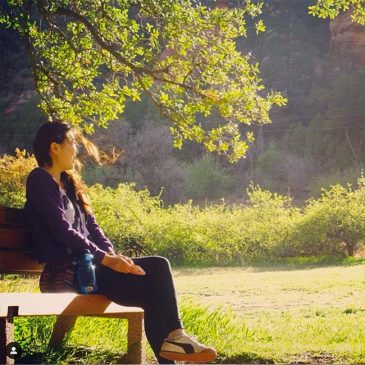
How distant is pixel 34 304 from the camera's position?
11.1ft

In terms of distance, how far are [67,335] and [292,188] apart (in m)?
34.3

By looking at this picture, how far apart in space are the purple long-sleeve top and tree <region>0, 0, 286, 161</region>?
10.0 feet

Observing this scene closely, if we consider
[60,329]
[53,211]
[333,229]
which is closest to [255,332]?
[60,329]

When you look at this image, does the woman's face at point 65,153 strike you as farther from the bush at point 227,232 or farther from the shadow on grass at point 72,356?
the bush at point 227,232

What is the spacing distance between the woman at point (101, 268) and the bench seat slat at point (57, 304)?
0.23 ft

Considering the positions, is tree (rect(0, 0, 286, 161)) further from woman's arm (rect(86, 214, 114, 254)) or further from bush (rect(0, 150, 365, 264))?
bush (rect(0, 150, 365, 264))

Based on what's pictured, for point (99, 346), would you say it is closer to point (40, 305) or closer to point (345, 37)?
point (40, 305)

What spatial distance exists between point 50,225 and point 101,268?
34cm

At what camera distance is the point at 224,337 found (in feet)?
18.6

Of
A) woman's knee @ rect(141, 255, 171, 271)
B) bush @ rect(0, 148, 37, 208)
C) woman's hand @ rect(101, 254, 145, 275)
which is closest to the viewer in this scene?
woman's hand @ rect(101, 254, 145, 275)

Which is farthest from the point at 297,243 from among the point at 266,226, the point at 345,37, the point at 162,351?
the point at 345,37

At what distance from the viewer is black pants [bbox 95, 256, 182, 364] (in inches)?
147

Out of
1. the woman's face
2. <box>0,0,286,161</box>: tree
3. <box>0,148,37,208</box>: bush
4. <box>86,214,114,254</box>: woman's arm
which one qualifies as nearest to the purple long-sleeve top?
the woman's face

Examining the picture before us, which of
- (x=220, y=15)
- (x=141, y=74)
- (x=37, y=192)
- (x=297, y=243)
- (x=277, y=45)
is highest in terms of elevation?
(x=277, y=45)
